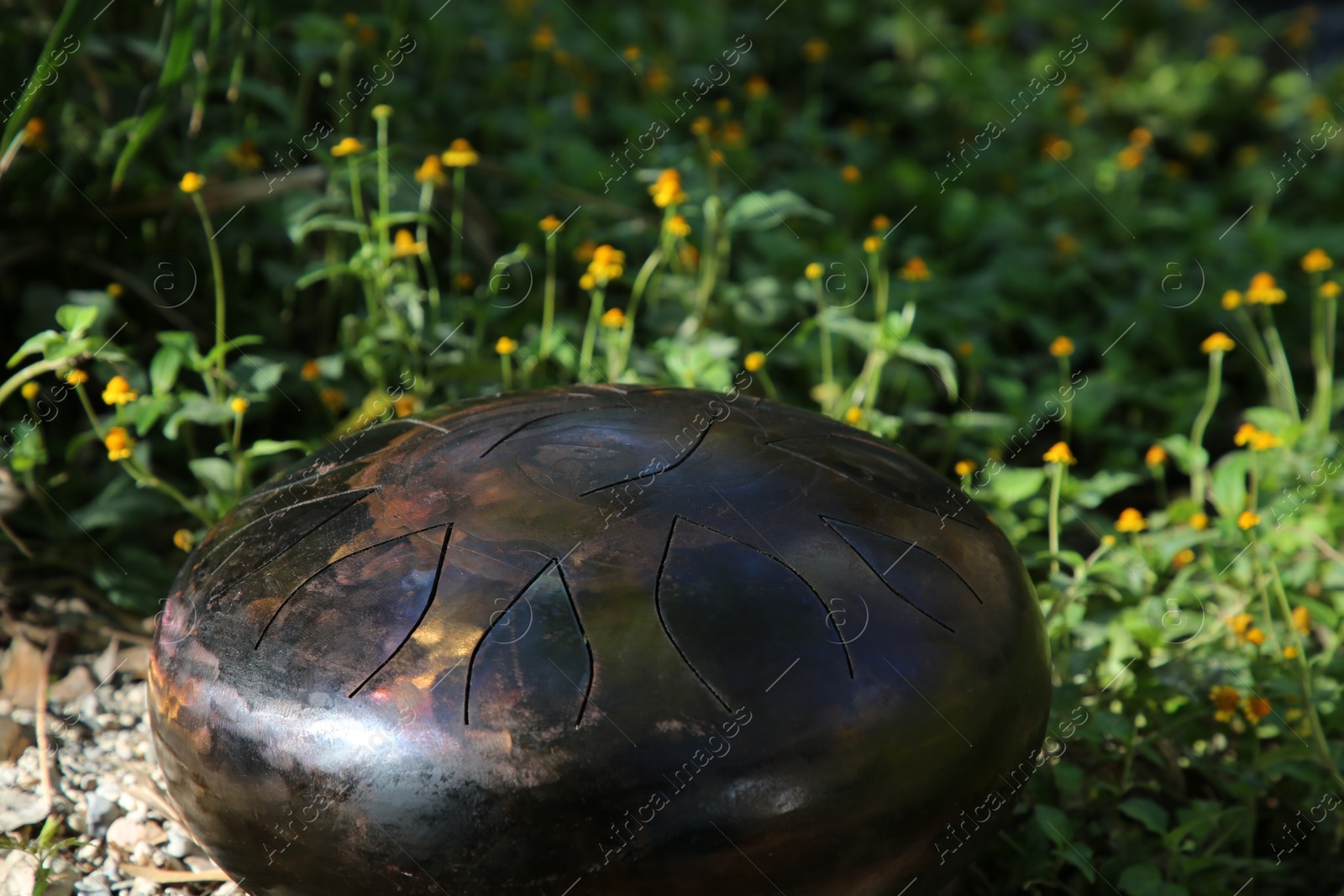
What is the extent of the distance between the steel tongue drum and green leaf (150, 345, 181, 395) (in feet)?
2.19

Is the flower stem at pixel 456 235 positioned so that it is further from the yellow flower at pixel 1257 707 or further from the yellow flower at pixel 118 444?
the yellow flower at pixel 1257 707

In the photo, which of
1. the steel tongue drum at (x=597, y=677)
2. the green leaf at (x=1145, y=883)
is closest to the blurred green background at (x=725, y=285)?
the green leaf at (x=1145, y=883)

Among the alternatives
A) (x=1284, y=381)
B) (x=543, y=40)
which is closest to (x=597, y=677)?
(x=1284, y=381)

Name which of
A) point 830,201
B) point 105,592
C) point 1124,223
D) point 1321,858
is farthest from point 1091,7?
point 105,592

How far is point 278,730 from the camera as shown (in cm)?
150

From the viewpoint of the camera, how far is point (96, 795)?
2.09 meters

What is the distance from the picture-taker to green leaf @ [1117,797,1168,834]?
6.33 ft

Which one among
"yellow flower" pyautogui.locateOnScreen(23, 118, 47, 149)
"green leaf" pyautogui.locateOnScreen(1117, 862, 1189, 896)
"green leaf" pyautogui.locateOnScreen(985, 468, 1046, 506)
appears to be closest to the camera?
"green leaf" pyautogui.locateOnScreen(1117, 862, 1189, 896)

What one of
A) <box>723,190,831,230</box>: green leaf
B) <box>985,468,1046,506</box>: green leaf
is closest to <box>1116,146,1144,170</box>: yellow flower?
<box>723,190,831,230</box>: green leaf

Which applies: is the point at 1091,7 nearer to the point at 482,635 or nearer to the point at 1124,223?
the point at 1124,223

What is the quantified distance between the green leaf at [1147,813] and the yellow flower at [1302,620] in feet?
2.68

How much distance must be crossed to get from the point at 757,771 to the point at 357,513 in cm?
65

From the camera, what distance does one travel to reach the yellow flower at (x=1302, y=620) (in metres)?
2.57

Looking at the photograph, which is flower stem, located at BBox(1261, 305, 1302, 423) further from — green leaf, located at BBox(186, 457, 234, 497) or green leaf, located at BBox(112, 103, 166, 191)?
green leaf, located at BBox(112, 103, 166, 191)
